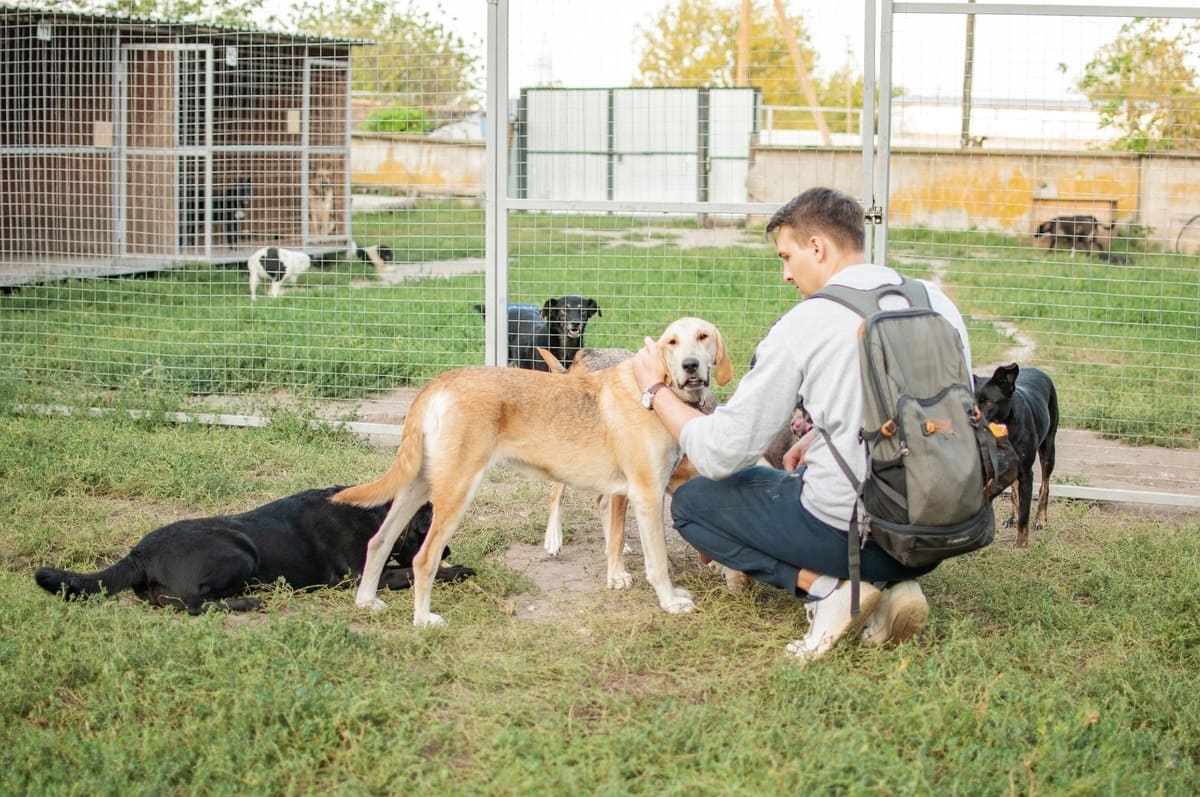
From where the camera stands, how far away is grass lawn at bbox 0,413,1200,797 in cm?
321

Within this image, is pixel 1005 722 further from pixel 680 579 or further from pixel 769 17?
pixel 769 17

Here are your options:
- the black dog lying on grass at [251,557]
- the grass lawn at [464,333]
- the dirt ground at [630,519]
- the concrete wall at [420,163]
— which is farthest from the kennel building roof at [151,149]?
the black dog lying on grass at [251,557]

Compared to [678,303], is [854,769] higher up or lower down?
lower down

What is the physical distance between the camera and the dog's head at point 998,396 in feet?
18.5

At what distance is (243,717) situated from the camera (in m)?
3.43

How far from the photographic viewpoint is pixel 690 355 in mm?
4625

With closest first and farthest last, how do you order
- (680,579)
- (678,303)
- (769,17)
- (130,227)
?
(680,579) → (678,303) → (130,227) → (769,17)

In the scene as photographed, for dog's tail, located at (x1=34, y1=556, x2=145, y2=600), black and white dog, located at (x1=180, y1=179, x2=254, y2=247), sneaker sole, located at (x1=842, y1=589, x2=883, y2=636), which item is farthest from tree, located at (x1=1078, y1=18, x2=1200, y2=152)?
black and white dog, located at (x1=180, y1=179, x2=254, y2=247)

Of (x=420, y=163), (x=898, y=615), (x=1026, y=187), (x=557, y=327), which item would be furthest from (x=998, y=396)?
(x=420, y=163)

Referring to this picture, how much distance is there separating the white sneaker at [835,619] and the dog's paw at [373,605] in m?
1.60

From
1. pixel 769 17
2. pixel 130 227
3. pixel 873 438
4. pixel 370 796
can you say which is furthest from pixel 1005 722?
pixel 769 17

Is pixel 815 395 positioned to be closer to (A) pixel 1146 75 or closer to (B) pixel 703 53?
(A) pixel 1146 75

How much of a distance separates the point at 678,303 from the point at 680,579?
274 inches

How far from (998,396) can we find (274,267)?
364 inches
